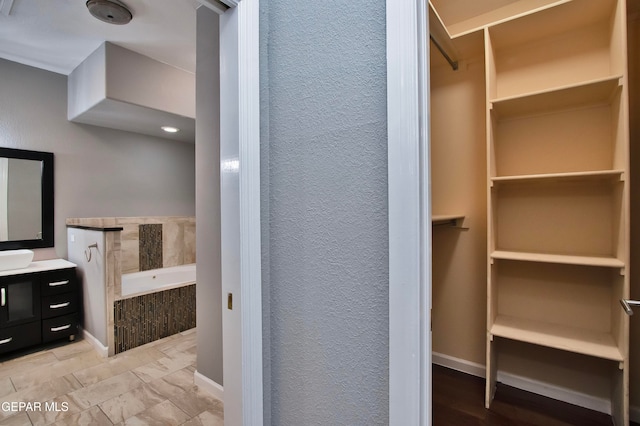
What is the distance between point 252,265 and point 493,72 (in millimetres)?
1871

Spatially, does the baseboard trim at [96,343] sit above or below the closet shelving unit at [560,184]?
below

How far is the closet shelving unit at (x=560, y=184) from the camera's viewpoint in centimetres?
152

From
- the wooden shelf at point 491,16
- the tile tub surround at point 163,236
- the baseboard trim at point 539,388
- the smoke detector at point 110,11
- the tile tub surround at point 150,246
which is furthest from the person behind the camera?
the tile tub surround at point 150,246

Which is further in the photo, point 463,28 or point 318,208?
point 463,28

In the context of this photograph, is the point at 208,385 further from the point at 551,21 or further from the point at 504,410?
the point at 551,21

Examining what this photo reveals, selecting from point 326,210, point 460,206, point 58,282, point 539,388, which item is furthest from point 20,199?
point 539,388

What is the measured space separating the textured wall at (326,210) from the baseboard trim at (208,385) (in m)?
1.24

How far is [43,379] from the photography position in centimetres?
227

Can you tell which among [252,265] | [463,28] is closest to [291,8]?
[252,265]

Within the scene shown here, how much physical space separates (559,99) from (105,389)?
139 inches

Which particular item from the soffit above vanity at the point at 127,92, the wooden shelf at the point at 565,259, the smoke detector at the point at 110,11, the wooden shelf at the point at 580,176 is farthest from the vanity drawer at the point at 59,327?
the wooden shelf at the point at 580,176

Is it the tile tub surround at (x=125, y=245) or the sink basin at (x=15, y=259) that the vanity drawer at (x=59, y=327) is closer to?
the tile tub surround at (x=125, y=245)

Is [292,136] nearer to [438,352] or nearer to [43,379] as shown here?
[438,352]

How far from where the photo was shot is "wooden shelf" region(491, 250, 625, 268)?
1478mm
